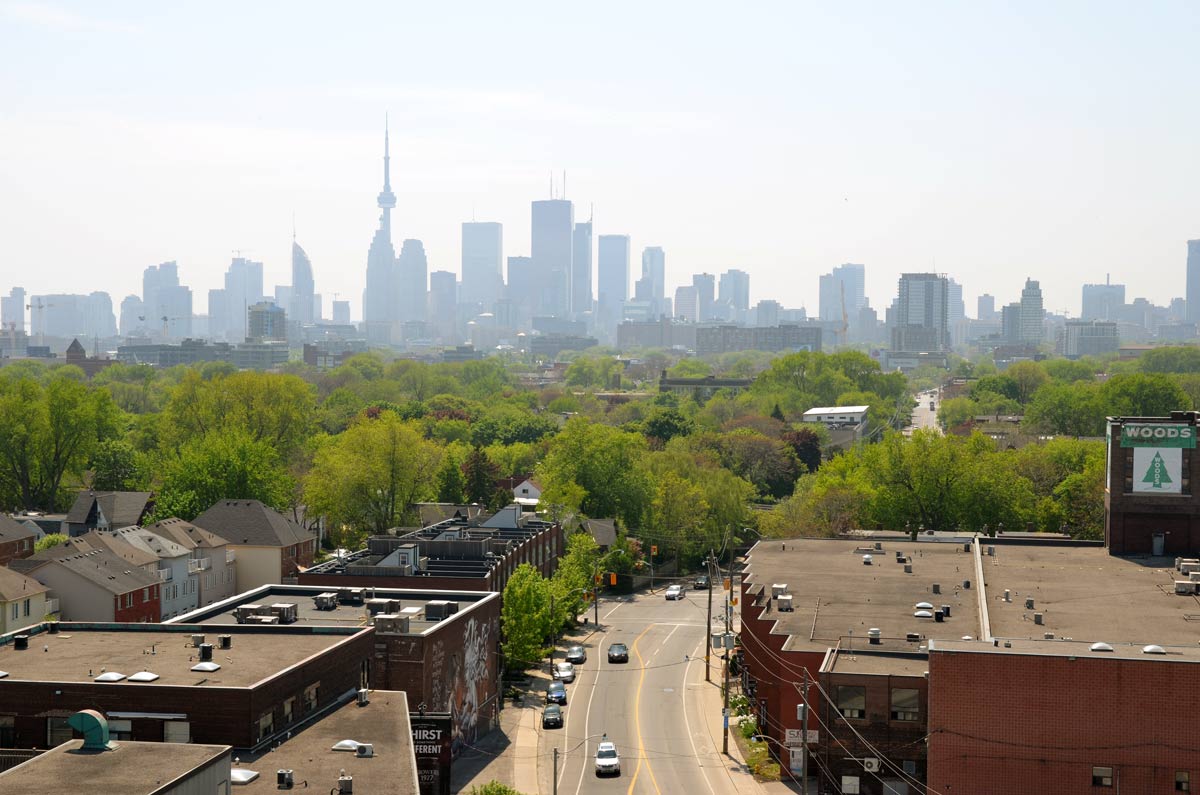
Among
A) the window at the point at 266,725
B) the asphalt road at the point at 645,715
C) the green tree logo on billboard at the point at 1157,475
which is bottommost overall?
the asphalt road at the point at 645,715

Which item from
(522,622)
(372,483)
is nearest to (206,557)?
(372,483)

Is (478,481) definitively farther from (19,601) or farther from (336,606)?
(336,606)

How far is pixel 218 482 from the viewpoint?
91312mm

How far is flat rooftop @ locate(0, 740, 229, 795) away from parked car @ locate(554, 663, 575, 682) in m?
34.5

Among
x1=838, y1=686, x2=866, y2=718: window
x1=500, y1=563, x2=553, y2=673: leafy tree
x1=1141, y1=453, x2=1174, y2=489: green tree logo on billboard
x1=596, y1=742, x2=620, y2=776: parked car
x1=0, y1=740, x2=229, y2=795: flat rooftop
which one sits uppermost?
x1=1141, y1=453, x2=1174, y2=489: green tree logo on billboard

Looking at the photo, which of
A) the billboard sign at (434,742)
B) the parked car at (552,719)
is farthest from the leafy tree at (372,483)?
the billboard sign at (434,742)

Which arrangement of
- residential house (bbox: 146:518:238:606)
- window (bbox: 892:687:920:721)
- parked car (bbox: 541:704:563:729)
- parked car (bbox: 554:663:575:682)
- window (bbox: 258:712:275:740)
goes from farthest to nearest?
residential house (bbox: 146:518:238:606), parked car (bbox: 554:663:575:682), parked car (bbox: 541:704:563:729), window (bbox: 892:687:920:721), window (bbox: 258:712:275:740)

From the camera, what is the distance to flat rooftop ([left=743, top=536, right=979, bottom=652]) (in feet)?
160

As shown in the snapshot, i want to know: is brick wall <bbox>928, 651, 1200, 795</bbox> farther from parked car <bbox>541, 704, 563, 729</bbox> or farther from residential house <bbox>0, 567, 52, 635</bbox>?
residential house <bbox>0, 567, 52, 635</bbox>

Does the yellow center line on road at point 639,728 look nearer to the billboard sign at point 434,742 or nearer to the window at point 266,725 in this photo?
the billboard sign at point 434,742

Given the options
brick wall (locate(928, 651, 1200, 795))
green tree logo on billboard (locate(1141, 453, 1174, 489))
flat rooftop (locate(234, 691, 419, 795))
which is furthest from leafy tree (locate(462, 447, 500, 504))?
brick wall (locate(928, 651, 1200, 795))

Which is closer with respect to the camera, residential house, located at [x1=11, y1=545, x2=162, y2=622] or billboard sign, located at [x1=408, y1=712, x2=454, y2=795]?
billboard sign, located at [x1=408, y1=712, x2=454, y2=795]

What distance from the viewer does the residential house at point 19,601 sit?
199 feet

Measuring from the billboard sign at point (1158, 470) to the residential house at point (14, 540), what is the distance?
57617 mm
